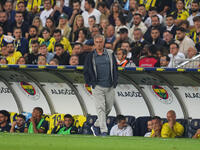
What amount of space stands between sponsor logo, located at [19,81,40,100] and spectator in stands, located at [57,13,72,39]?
9.43 ft

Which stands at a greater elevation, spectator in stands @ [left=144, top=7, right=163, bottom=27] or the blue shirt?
spectator in stands @ [left=144, top=7, right=163, bottom=27]

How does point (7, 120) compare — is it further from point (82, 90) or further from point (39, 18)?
point (39, 18)

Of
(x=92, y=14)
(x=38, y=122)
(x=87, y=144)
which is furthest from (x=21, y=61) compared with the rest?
(x=87, y=144)

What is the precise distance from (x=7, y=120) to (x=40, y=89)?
3.64 ft

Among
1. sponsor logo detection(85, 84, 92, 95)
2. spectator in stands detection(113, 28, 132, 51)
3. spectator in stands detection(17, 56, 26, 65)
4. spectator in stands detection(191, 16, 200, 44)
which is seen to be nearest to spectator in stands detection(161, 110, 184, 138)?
sponsor logo detection(85, 84, 92, 95)

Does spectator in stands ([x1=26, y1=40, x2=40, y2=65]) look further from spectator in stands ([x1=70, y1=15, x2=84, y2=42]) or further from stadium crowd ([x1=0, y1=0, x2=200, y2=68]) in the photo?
spectator in stands ([x1=70, y1=15, x2=84, y2=42])

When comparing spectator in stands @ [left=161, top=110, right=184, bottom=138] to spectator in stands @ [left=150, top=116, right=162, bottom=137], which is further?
spectator in stands @ [left=150, top=116, right=162, bottom=137]

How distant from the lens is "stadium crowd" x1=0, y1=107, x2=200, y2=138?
12.5 m

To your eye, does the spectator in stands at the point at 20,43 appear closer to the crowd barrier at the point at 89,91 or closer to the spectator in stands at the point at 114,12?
the crowd barrier at the point at 89,91

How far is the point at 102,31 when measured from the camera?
1673 centimetres

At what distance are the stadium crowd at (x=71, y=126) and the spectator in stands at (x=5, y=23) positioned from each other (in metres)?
4.38

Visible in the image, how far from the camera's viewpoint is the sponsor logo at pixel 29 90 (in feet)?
48.6

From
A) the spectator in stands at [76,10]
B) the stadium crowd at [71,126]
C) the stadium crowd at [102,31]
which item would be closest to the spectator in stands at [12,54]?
the stadium crowd at [102,31]

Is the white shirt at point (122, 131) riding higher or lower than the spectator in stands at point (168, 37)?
lower
